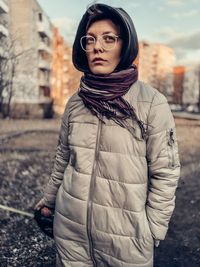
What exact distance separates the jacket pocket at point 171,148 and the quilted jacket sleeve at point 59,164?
624 mm

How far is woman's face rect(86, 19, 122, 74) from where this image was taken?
178 centimetres

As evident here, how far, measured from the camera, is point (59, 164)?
206 cm

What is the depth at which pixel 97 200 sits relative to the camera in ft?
5.81

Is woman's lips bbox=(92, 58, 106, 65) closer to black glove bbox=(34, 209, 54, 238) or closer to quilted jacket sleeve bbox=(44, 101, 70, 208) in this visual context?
quilted jacket sleeve bbox=(44, 101, 70, 208)

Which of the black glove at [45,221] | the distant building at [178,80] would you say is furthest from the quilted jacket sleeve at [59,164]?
the distant building at [178,80]

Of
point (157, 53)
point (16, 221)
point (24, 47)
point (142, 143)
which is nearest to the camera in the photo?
point (142, 143)

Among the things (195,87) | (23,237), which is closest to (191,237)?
(23,237)

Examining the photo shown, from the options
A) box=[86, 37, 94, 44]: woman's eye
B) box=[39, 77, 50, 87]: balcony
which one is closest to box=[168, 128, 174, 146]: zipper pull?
box=[86, 37, 94, 44]: woman's eye

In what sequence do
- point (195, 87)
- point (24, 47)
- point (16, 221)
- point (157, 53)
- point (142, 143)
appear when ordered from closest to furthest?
point (142, 143) < point (16, 221) < point (24, 47) < point (157, 53) < point (195, 87)

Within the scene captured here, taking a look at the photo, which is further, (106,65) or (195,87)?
(195,87)

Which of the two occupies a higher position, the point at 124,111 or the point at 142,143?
the point at 124,111

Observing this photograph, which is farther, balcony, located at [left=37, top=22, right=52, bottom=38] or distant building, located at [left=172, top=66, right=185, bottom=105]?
distant building, located at [left=172, top=66, right=185, bottom=105]

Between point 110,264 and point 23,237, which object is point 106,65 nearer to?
point 110,264

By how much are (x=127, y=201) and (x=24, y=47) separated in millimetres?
8846
